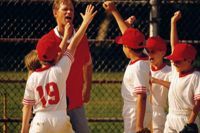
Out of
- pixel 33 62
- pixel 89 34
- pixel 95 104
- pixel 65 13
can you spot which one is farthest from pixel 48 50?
pixel 95 104

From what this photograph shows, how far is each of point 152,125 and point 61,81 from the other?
1.55 meters

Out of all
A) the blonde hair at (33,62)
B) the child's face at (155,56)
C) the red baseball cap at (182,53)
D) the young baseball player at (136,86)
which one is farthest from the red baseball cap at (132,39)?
the blonde hair at (33,62)

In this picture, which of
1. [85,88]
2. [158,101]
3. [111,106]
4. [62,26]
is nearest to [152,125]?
[158,101]

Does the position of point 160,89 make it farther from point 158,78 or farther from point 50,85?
point 50,85

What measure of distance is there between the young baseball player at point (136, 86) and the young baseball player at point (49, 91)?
2.20ft

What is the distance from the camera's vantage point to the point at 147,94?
925 centimetres

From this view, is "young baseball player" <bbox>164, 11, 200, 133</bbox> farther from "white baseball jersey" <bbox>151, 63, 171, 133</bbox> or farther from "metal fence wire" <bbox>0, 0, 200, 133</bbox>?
"metal fence wire" <bbox>0, 0, 200, 133</bbox>

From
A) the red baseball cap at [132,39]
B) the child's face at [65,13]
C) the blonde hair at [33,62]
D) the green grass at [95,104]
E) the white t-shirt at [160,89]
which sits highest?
the child's face at [65,13]

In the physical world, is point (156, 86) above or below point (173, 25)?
below

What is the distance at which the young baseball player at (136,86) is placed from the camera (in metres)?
9.00

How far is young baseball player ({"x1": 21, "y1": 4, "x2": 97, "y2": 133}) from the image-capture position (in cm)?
866

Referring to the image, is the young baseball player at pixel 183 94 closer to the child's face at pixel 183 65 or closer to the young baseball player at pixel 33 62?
the child's face at pixel 183 65

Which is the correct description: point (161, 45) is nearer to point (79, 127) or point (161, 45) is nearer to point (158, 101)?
point (158, 101)

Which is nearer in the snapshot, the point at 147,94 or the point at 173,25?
the point at 147,94
